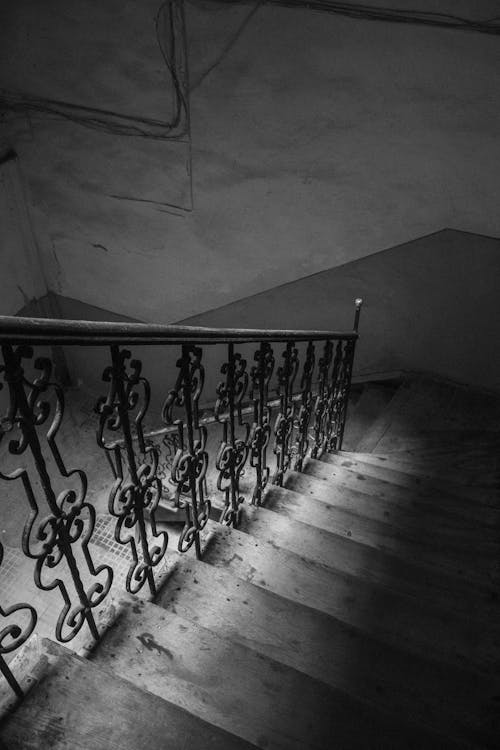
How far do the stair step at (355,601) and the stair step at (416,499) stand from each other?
68 cm

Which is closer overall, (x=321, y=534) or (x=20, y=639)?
(x=20, y=639)

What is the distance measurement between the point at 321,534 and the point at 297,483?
0.64 m

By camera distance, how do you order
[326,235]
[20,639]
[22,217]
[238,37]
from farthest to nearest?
[22,217] → [326,235] → [238,37] → [20,639]

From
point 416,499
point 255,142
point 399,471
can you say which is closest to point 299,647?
point 416,499

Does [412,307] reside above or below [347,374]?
above

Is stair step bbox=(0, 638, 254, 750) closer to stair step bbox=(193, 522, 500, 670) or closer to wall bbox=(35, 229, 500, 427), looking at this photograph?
stair step bbox=(193, 522, 500, 670)

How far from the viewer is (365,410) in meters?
4.16

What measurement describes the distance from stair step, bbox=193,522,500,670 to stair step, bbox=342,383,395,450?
222 centimetres

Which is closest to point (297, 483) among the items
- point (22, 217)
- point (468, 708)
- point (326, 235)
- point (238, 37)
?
point (468, 708)

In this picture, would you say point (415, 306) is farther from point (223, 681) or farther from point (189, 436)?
point (223, 681)

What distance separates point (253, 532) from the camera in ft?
6.57

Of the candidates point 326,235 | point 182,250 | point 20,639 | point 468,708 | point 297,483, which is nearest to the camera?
point 20,639

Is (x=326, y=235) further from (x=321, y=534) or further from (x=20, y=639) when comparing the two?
(x=20, y=639)

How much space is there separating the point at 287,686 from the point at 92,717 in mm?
522
